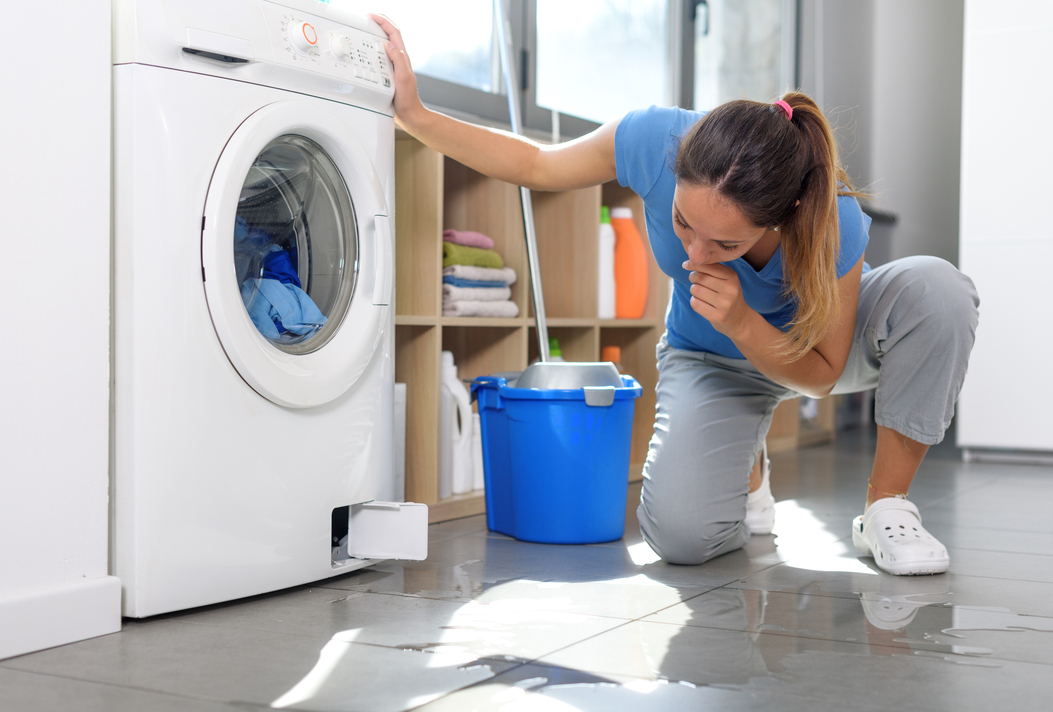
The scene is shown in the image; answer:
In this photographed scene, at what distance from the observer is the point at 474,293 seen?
2172 mm

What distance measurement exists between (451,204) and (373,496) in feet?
3.37

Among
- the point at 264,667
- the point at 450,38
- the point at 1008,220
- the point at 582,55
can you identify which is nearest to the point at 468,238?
the point at 450,38

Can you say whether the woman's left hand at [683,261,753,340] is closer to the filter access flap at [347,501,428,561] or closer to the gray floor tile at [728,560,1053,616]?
the gray floor tile at [728,560,1053,616]

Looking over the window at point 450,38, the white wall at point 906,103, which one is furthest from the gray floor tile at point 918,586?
the white wall at point 906,103

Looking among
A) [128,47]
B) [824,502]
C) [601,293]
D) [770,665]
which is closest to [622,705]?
[770,665]

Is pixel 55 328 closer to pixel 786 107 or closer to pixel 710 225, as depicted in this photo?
pixel 710 225

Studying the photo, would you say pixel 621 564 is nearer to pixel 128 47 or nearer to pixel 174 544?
pixel 174 544

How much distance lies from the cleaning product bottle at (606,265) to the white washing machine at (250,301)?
102 cm

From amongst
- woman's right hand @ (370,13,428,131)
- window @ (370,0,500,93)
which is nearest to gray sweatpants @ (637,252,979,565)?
woman's right hand @ (370,13,428,131)

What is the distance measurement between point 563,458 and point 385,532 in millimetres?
403

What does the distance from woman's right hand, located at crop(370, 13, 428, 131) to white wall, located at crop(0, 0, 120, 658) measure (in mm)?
471

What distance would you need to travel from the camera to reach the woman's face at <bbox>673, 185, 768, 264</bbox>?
4.33 feet

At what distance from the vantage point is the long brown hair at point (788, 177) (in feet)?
4.27

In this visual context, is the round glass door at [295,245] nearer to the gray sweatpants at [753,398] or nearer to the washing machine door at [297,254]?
the washing machine door at [297,254]
